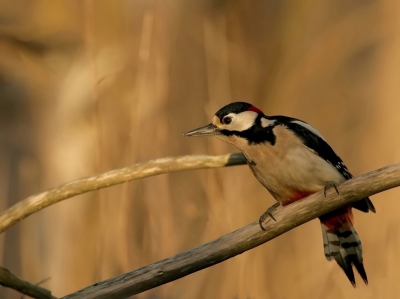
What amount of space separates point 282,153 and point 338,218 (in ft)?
1.05

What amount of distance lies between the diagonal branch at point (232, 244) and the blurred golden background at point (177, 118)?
1.94ft

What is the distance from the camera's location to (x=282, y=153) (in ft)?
6.48

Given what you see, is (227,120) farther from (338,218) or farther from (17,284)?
(17,284)

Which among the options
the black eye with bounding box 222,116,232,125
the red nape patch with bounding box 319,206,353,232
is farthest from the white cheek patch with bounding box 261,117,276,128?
the red nape patch with bounding box 319,206,353,232

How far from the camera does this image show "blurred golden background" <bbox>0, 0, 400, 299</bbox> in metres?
2.31

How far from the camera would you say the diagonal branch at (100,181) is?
1.75m

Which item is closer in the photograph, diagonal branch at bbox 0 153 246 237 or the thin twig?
the thin twig

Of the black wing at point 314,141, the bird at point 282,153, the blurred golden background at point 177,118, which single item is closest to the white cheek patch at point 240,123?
the bird at point 282,153

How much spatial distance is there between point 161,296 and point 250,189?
125 cm

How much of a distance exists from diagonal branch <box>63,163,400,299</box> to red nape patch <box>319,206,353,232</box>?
51 cm

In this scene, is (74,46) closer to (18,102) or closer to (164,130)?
(18,102)

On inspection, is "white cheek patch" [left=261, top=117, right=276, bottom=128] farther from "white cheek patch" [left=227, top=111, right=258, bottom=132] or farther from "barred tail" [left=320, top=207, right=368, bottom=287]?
"barred tail" [left=320, top=207, right=368, bottom=287]

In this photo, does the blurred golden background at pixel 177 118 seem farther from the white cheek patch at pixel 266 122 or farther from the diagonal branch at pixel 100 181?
the white cheek patch at pixel 266 122

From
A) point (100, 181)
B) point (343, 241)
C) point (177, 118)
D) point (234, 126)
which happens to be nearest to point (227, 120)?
point (234, 126)
